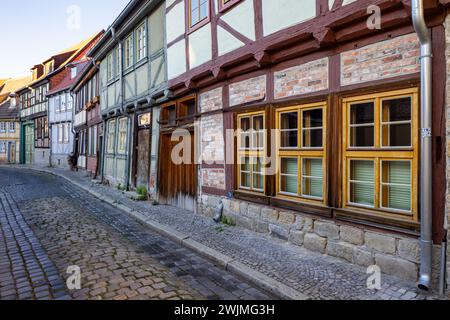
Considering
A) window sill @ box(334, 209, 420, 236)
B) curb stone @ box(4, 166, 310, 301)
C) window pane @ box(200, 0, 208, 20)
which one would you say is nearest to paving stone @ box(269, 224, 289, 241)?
window sill @ box(334, 209, 420, 236)

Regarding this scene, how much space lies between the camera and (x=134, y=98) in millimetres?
11117

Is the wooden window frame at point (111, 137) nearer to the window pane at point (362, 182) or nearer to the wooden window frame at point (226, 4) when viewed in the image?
the wooden window frame at point (226, 4)

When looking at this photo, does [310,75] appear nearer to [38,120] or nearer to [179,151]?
[179,151]

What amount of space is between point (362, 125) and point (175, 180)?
583cm

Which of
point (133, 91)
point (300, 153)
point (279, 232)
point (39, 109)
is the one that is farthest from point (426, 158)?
point (39, 109)

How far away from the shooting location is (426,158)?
11.4 ft

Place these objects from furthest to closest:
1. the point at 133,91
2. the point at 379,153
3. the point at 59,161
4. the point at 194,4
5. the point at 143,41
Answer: the point at 59,161 → the point at 133,91 → the point at 143,41 → the point at 194,4 → the point at 379,153

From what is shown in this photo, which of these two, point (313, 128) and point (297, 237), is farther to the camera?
point (297, 237)

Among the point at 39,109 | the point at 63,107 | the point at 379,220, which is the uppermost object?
the point at 39,109

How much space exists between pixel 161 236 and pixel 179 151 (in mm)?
3123

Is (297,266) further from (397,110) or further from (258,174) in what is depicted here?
(397,110)

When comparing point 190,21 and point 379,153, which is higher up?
point 190,21

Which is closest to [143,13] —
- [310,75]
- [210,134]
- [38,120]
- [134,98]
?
[134,98]

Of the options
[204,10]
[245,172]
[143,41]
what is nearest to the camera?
[245,172]
